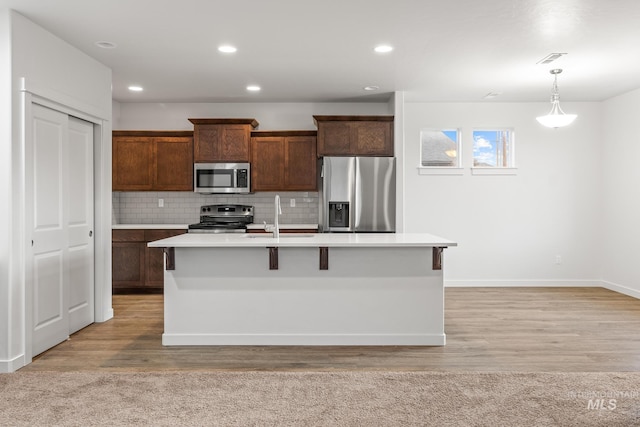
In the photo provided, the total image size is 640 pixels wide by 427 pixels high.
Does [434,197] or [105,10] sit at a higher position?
[105,10]

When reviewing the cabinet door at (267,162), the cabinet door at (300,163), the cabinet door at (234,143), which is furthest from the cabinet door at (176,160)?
the cabinet door at (300,163)

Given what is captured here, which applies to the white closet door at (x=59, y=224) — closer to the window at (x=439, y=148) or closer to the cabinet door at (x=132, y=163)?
the cabinet door at (x=132, y=163)

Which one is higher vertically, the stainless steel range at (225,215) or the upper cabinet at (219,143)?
the upper cabinet at (219,143)

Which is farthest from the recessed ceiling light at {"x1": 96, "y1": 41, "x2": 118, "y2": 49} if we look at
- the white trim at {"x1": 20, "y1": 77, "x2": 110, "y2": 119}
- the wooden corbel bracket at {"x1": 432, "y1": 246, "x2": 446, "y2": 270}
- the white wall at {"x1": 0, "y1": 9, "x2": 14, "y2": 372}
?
the wooden corbel bracket at {"x1": 432, "y1": 246, "x2": 446, "y2": 270}

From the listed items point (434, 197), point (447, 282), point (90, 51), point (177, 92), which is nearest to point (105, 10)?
point (90, 51)

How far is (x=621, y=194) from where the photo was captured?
20.8 ft

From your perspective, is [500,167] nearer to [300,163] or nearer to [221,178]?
[300,163]

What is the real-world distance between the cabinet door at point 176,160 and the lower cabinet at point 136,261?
79 centimetres

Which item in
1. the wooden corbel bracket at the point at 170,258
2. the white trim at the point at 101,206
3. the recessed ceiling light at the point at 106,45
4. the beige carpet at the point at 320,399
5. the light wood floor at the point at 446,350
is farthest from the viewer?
the white trim at the point at 101,206

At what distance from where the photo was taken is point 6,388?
3.05 meters

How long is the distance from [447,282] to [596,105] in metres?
3.32

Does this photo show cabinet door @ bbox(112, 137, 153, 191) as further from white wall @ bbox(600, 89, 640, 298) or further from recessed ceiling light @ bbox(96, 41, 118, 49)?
white wall @ bbox(600, 89, 640, 298)

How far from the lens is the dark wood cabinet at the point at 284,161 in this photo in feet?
21.0

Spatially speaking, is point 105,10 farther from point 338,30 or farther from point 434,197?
point 434,197
